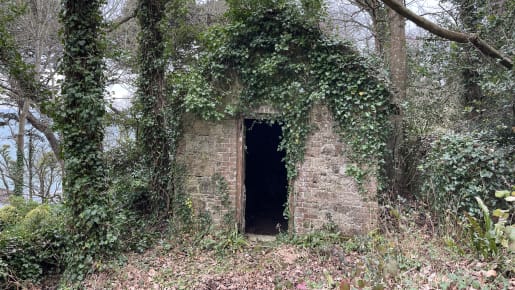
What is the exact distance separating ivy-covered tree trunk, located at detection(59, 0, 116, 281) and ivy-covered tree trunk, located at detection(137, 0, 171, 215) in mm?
1718

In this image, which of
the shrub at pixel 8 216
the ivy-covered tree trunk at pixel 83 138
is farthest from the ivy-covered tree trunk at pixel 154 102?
the shrub at pixel 8 216

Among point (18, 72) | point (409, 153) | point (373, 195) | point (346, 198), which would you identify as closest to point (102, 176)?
point (18, 72)

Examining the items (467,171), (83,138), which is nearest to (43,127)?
(83,138)

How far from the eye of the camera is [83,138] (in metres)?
5.56

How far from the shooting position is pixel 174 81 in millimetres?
7000

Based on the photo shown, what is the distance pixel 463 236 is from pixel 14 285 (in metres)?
7.32

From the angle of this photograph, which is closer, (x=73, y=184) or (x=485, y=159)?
(x=485, y=159)

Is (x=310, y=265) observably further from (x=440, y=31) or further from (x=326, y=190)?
(x=440, y=31)

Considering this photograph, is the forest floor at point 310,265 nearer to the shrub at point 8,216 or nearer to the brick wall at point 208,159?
the brick wall at point 208,159

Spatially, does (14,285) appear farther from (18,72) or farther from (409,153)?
(409,153)

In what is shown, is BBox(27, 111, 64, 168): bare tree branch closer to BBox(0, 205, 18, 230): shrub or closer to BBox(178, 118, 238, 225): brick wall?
BBox(0, 205, 18, 230): shrub

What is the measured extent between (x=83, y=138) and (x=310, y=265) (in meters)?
4.58

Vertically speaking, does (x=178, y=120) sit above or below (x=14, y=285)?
above

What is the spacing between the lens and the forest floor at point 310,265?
127 inches
